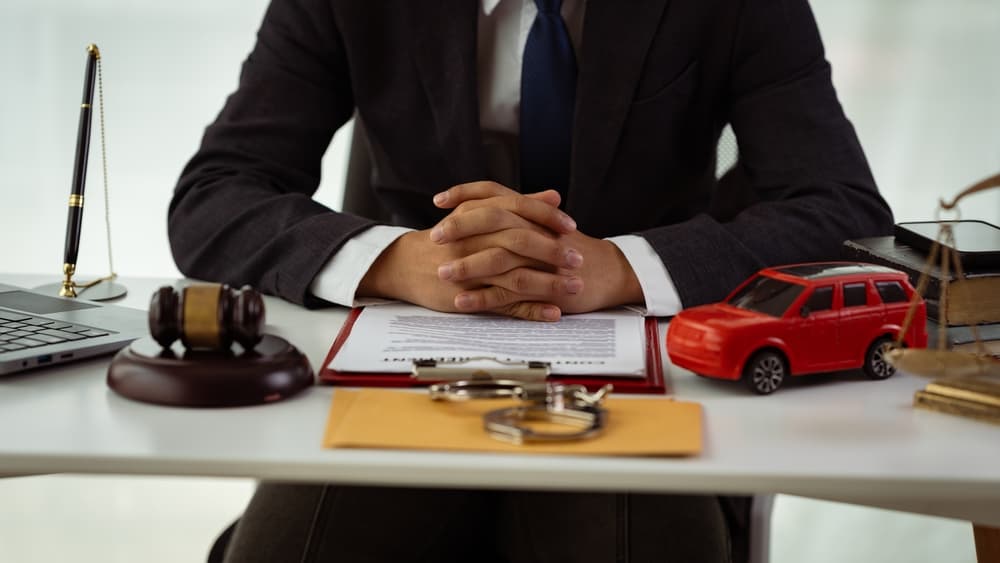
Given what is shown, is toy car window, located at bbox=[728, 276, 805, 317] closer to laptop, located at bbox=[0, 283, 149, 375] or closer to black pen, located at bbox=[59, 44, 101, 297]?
laptop, located at bbox=[0, 283, 149, 375]

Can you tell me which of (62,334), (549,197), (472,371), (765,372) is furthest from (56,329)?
(765,372)

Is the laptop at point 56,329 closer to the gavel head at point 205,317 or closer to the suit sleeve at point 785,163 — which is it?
the gavel head at point 205,317

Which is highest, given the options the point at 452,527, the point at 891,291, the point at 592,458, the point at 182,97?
the point at 182,97

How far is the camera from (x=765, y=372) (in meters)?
0.77

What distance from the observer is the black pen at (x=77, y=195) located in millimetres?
1082

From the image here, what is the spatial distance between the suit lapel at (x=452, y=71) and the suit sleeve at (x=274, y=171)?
0.13 metres

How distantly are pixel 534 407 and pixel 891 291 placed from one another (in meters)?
0.32

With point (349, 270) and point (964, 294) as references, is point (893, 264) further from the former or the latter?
point (349, 270)

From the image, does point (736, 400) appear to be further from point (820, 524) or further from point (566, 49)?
point (820, 524)

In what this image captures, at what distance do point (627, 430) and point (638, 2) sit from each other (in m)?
0.83

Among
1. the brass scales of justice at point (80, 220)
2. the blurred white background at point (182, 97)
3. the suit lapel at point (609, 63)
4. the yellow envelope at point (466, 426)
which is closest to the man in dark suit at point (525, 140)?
the suit lapel at point (609, 63)

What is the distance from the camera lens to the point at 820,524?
2.23 m

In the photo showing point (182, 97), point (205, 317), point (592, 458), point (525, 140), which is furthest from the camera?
point (182, 97)

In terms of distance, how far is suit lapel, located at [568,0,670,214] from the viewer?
1.35 m
